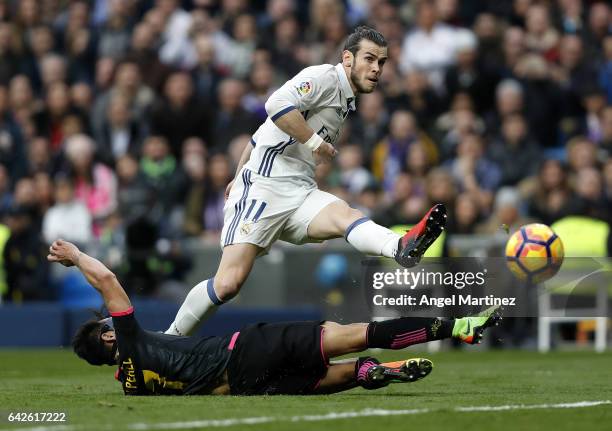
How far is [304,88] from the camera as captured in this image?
9273 millimetres

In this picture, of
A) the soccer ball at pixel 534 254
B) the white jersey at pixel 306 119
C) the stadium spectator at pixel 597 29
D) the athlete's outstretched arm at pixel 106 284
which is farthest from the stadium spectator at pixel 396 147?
the athlete's outstretched arm at pixel 106 284

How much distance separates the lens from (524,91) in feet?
57.4

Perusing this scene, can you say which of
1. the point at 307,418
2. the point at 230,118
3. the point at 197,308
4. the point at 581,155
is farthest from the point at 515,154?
the point at 307,418

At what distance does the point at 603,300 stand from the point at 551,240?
5.00 metres

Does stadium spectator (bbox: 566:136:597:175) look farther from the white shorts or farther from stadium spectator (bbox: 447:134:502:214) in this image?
the white shorts

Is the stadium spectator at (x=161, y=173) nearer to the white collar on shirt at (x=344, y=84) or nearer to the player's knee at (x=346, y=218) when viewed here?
the white collar on shirt at (x=344, y=84)

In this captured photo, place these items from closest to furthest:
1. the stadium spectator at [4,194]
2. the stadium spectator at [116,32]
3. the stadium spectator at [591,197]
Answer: the stadium spectator at [591,197]
the stadium spectator at [4,194]
the stadium spectator at [116,32]

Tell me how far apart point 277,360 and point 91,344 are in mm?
1192

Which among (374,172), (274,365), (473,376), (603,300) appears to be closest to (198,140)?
(374,172)

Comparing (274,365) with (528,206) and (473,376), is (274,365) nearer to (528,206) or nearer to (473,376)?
(473,376)

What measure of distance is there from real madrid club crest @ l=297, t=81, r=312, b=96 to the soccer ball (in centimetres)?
202

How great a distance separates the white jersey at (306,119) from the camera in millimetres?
9305

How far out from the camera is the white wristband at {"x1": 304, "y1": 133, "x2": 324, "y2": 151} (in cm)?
892

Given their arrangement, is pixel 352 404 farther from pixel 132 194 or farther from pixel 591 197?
pixel 132 194
